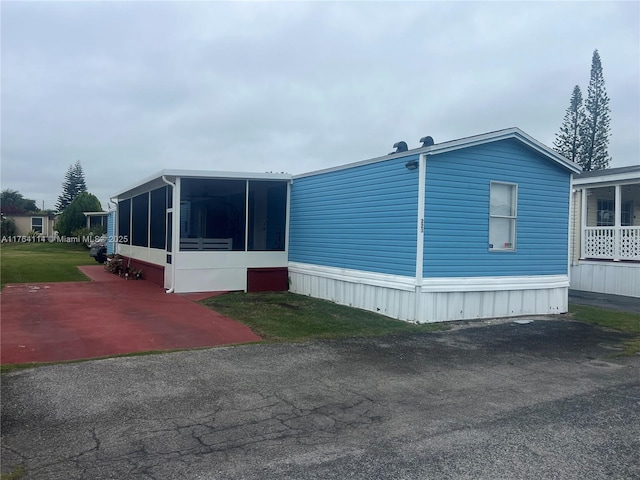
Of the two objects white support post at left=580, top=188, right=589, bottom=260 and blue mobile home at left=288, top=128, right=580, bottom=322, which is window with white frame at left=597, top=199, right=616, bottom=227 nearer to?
white support post at left=580, top=188, right=589, bottom=260

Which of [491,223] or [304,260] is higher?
[491,223]

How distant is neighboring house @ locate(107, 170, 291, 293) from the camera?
1332cm

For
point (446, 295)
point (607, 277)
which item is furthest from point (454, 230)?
point (607, 277)

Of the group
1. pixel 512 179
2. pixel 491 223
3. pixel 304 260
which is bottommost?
pixel 304 260

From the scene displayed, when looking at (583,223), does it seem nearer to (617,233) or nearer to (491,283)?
(617,233)

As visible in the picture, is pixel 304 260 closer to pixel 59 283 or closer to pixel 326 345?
pixel 326 345

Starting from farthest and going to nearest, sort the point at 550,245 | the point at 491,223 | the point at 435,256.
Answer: the point at 550,245
the point at 491,223
the point at 435,256

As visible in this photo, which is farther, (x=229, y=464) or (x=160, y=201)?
(x=160, y=201)

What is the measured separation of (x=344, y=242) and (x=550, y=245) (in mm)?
4398

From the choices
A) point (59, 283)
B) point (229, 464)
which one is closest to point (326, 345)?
point (229, 464)

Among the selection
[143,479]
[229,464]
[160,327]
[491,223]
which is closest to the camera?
[143,479]

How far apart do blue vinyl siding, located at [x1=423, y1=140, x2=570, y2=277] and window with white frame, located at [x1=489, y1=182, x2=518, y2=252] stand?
107mm

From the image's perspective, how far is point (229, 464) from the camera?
380 centimetres

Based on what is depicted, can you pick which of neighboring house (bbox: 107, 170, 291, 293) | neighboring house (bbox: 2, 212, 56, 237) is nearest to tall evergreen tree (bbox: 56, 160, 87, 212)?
neighboring house (bbox: 2, 212, 56, 237)
